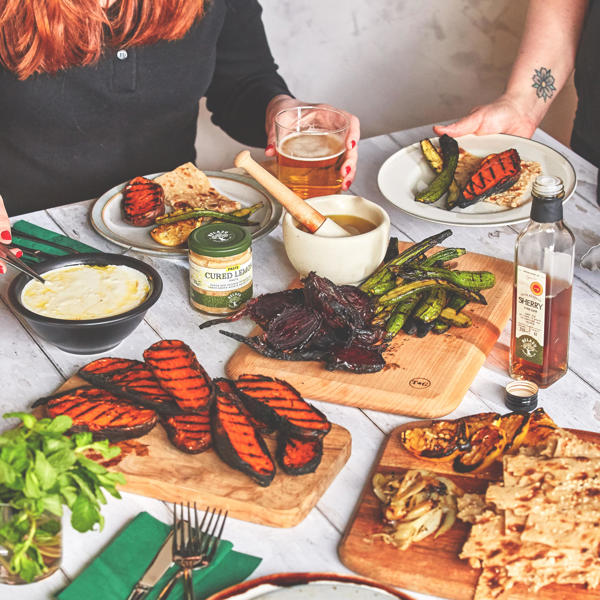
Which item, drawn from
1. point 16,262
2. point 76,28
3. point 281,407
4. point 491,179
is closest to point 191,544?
point 281,407

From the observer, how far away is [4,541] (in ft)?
3.85

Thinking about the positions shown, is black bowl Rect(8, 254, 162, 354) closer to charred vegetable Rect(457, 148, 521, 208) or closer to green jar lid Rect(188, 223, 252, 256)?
green jar lid Rect(188, 223, 252, 256)

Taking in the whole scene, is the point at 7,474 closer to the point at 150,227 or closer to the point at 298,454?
the point at 298,454

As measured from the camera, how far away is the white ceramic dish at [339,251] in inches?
74.1

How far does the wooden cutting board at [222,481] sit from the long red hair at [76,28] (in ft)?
4.11

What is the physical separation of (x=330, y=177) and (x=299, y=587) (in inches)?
49.9

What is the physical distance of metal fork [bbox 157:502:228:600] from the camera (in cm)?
123

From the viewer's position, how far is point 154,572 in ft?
4.09

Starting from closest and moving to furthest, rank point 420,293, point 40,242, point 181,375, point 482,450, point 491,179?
1. point 482,450
2. point 181,375
3. point 420,293
4. point 40,242
5. point 491,179

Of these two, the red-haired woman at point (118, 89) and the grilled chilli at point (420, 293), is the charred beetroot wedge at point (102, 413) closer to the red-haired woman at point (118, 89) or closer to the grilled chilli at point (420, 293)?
the grilled chilli at point (420, 293)

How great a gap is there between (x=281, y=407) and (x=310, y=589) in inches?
14.0

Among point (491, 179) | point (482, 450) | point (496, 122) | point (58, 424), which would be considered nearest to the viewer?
point (58, 424)

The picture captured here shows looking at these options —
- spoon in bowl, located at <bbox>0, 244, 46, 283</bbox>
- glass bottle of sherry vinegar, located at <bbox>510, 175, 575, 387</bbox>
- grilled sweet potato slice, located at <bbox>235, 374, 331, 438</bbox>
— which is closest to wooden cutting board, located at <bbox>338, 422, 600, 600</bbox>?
grilled sweet potato slice, located at <bbox>235, 374, 331, 438</bbox>

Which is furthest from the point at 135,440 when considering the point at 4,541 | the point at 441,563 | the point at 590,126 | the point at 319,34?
the point at 319,34
